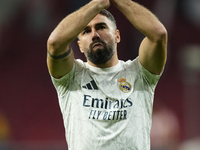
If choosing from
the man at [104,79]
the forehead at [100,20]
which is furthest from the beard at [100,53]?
the forehead at [100,20]

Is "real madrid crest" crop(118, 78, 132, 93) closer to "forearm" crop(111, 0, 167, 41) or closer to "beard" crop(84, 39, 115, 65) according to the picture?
"beard" crop(84, 39, 115, 65)

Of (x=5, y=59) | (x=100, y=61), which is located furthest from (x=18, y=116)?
(x=100, y=61)

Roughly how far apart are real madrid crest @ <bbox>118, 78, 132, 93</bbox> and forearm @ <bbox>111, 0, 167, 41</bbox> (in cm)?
32

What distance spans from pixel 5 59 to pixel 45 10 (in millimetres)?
1024

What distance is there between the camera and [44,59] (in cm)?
433

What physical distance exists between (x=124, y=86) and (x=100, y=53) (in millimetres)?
259

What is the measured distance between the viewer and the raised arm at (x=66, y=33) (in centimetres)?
149

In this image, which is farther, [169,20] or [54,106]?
[169,20]

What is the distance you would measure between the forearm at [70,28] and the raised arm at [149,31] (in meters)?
0.19

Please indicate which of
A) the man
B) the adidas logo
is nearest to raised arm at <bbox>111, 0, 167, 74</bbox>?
the man

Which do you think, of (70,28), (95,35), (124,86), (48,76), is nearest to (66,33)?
(70,28)

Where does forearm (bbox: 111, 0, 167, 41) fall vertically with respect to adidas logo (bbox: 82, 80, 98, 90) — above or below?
above

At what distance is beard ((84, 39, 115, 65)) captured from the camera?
1685 millimetres

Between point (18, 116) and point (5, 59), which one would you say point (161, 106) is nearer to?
point (18, 116)
